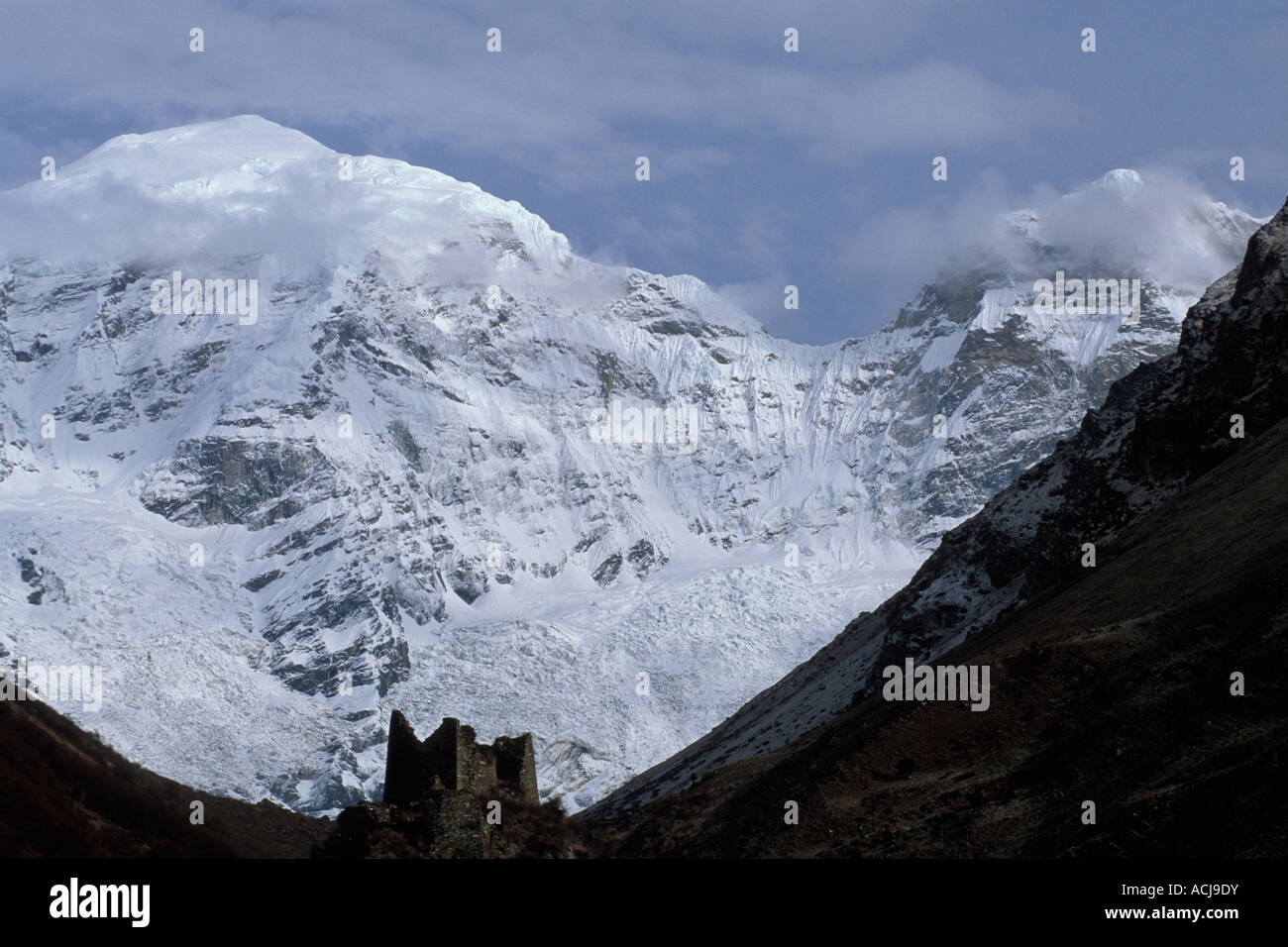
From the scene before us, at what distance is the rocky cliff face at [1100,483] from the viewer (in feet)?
287

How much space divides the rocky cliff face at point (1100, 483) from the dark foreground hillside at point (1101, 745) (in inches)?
581

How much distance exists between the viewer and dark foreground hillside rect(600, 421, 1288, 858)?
124ft

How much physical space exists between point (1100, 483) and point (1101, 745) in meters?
51.4

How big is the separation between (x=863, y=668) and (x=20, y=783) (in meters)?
80.0

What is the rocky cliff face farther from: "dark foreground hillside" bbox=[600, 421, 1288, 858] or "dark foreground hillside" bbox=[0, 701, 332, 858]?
"dark foreground hillside" bbox=[0, 701, 332, 858]

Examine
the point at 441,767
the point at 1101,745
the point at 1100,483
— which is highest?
the point at 1100,483

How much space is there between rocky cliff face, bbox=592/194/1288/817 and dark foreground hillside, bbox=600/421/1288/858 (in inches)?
581

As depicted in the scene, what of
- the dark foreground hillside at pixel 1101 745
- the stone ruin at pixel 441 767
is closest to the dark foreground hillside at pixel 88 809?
the stone ruin at pixel 441 767

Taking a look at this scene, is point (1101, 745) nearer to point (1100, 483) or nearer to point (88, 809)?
point (88, 809)

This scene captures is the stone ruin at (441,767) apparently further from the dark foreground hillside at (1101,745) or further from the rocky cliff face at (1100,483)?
the rocky cliff face at (1100,483)

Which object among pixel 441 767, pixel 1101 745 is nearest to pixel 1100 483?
pixel 1101 745

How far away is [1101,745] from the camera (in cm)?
4628
